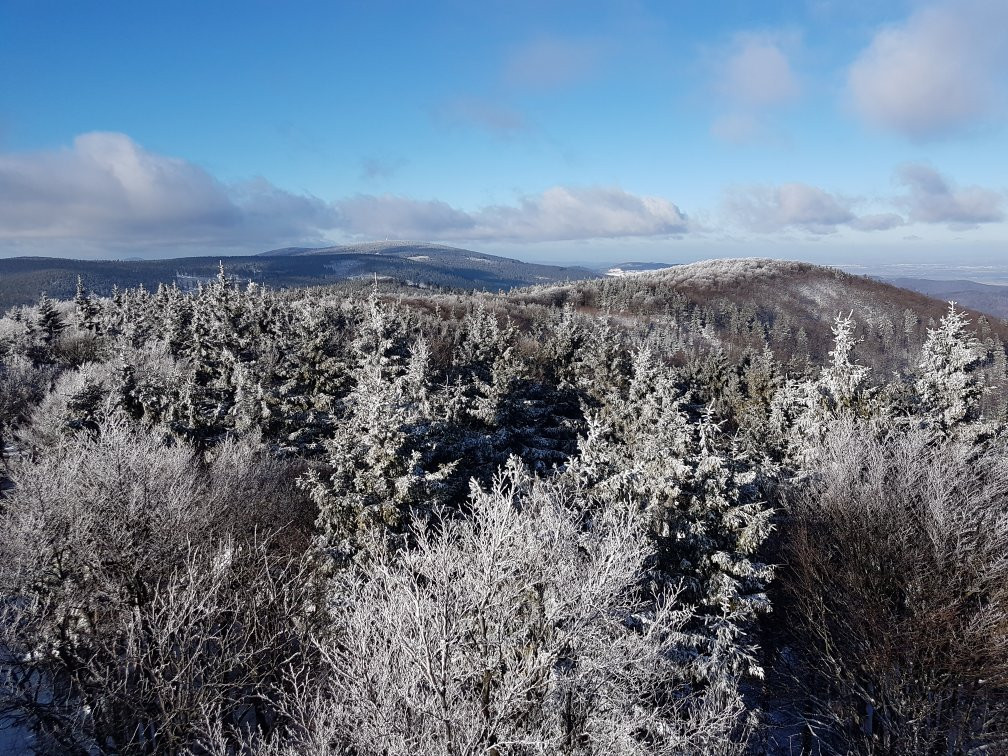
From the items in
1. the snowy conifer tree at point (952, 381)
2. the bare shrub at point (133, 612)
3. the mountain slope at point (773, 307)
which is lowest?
the bare shrub at point (133, 612)

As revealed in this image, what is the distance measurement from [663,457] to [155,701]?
13.8 meters

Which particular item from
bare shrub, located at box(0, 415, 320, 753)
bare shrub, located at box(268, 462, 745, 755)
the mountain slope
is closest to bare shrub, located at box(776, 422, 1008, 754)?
bare shrub, located at box(268, 462, 745, 755)

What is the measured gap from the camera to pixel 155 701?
36.7 feet

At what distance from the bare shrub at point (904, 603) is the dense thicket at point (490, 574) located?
12 centimetres

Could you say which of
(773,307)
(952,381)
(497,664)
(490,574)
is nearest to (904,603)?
(497,664)

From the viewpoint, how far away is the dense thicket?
9234 millimetres

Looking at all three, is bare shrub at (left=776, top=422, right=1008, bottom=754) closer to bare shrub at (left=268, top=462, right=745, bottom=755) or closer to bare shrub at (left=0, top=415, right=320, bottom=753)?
bare shrub at (left=268, top=462, right=745, bottom=755)

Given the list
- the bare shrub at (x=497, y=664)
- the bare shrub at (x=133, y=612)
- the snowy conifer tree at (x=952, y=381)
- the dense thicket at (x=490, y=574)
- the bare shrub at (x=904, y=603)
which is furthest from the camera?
the snowy conifer tree at (x=952, y=381)

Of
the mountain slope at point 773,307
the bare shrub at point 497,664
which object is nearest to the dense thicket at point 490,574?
the bare shrub at point 497,664

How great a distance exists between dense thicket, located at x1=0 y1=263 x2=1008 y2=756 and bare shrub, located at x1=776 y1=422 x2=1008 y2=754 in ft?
0.41

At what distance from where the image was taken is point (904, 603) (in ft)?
48.5

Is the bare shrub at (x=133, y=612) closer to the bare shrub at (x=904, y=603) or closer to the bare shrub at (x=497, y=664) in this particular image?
the bare shrub at (x=497, y=664)

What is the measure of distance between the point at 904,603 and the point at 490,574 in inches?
525

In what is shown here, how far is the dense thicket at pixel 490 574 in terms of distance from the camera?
9234 millimetres
